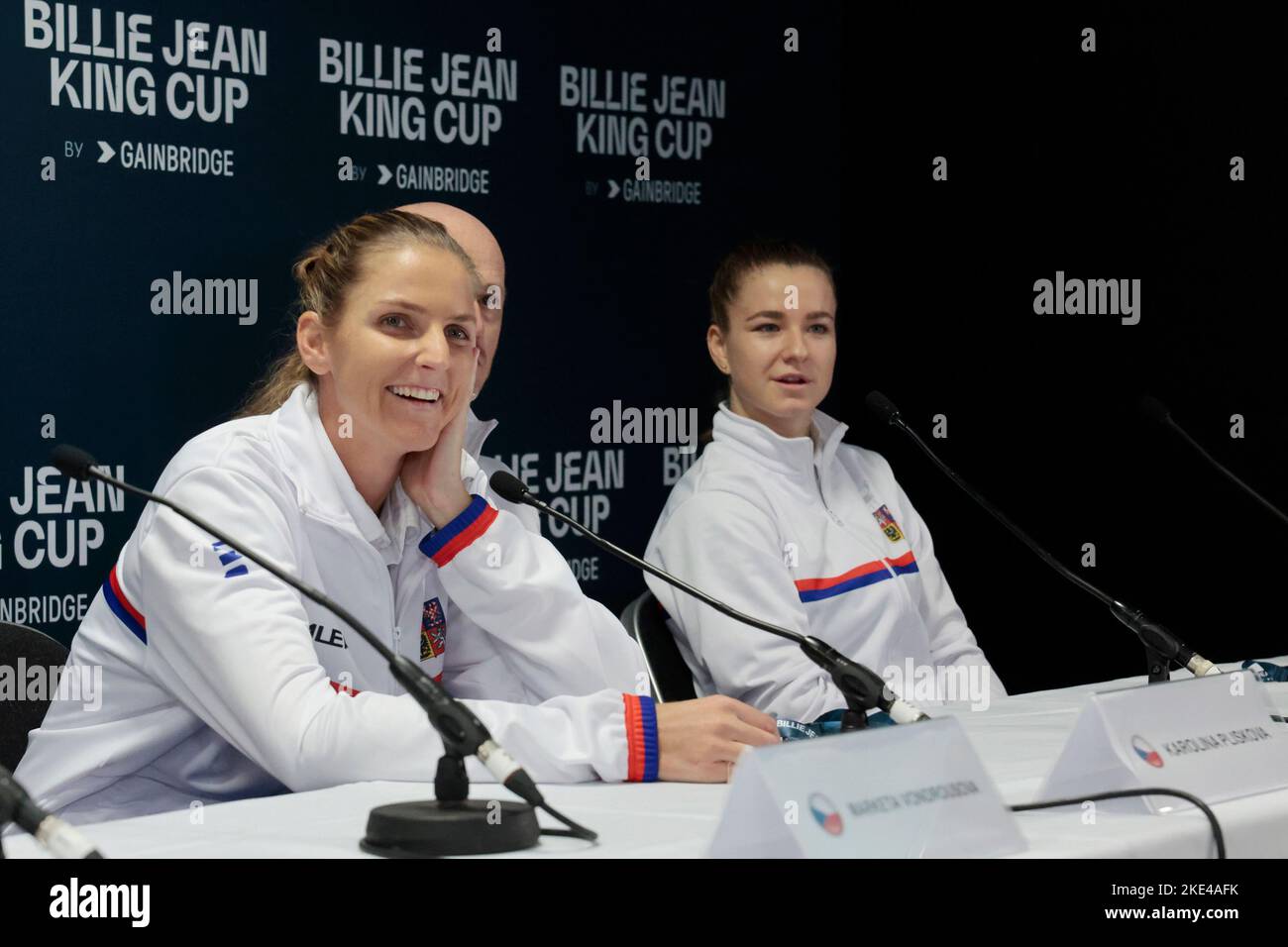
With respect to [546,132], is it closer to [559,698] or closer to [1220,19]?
[1220,19]

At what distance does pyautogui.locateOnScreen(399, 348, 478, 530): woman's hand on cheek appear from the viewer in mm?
2070

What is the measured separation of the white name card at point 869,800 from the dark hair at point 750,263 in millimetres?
1899

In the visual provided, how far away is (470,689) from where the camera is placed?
7.00 ft

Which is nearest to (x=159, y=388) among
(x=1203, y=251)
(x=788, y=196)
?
(x=788, y=196)

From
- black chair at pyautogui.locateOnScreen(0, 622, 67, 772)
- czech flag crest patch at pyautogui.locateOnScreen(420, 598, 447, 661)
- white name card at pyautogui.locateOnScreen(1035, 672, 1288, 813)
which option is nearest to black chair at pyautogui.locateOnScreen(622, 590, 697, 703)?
czech flag crest patch at pyautogui.locateOnScreen(420, 598, 447, 661)

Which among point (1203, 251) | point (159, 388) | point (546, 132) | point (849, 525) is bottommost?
point (849, 525)

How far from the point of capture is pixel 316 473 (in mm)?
1942

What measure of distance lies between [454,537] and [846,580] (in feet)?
3.45

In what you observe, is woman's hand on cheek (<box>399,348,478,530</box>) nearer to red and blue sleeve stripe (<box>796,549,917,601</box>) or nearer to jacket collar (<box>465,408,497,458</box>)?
jacket collar (<box>465,408,497,458</box>)

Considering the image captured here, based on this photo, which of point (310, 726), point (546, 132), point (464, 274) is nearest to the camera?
point (310, 726)

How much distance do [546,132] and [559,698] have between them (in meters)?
1.84

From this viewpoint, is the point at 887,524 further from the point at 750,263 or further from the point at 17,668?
the point at 17,668

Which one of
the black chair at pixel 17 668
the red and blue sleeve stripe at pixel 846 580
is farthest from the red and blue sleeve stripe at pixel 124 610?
the red and blue sleeve stripe at pixel 846 580

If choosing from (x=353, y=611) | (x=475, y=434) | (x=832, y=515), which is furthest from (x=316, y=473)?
(x=832, y=515)
